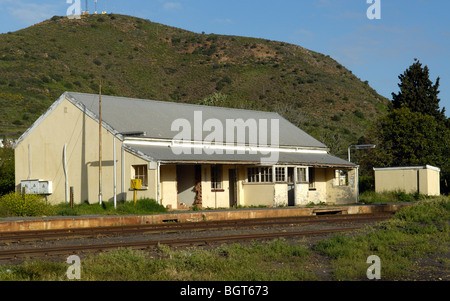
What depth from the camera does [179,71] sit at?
8962 cm

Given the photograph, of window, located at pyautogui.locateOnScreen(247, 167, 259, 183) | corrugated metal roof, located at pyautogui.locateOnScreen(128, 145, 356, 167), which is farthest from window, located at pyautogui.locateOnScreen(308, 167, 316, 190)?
window, located at pyautogui.locateOnScreen(247, 167, 259, 183)

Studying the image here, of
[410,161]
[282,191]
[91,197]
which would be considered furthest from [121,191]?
→ [410,161]

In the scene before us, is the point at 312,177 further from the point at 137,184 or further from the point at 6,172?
the point at 6,172

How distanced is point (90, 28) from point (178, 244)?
85457mm

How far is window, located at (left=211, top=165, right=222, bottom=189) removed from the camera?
28875 mm

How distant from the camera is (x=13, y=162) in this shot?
107 ft

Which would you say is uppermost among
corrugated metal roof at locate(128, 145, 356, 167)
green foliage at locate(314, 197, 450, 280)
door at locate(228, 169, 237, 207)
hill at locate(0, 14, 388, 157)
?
hill at locate(0, 14, 388, 157)

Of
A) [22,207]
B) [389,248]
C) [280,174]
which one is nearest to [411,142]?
[280,174]

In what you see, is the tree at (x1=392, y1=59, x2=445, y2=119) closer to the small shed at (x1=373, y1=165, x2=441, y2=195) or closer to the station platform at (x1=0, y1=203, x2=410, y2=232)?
the small shed at (x1=373, y1=165, x2=441, y2=195)

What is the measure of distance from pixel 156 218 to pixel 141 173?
420cm

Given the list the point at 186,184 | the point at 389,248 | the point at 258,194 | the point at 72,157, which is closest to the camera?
the point at 389,248

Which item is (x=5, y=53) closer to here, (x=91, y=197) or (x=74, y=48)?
(x=74, y=48)

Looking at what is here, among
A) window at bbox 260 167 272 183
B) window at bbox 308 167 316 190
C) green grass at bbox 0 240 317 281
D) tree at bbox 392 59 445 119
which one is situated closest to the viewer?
green grass at bbox 0 240 317 281

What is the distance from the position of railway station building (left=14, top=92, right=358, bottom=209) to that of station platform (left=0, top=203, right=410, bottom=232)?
2591 millimetres
